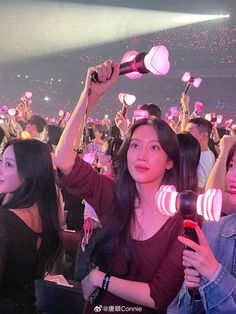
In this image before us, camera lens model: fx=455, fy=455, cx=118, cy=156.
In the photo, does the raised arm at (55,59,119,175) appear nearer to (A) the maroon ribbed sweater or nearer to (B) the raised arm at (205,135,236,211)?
(A) the maroon ribbed sweater

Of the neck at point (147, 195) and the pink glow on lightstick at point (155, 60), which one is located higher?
the pink glow on lightstick at point (155, 60)

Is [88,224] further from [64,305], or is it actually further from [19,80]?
[19,80]

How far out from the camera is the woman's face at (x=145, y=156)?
1897mm

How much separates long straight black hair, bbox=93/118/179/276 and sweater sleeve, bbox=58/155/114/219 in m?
0.04

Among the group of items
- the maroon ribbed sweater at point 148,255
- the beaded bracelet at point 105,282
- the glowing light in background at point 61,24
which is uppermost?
the glowing light in background at point 61,24

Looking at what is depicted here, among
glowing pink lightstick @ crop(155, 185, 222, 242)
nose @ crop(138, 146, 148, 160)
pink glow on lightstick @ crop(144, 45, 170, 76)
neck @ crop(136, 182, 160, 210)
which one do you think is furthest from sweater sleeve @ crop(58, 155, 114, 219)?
glowing pink lightstick @ crop(155, 185, 222, 242)

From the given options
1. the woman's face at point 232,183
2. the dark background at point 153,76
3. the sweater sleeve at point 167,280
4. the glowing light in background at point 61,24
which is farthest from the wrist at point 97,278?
the dark background at point 153,76

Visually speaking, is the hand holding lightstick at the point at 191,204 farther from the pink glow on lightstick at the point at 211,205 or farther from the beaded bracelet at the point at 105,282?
the beaded bracelet at the point at 105,282

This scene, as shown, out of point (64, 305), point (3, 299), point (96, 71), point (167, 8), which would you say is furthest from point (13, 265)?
point (167, 8)

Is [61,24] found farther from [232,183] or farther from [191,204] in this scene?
[191,204]

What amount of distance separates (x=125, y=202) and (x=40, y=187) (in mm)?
445

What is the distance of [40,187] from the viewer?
7.13 ft

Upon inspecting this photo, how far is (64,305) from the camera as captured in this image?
1.97 metres

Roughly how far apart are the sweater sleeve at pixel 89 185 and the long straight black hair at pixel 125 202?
4cm
